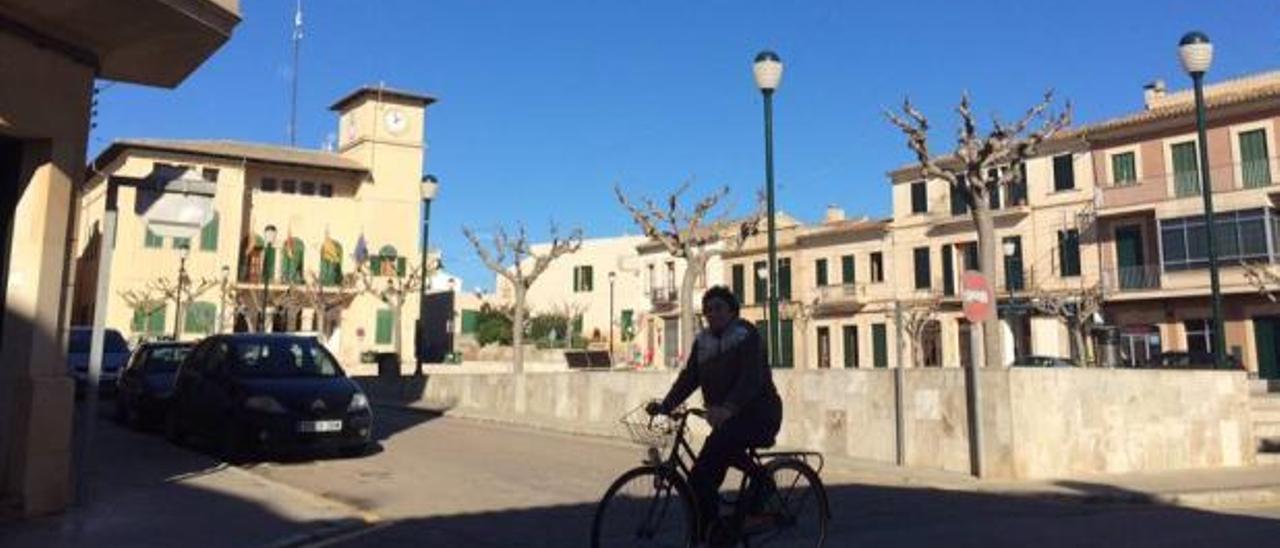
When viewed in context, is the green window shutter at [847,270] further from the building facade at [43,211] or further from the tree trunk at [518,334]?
the building facade at [43,211]

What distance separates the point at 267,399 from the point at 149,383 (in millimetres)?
A: 5426

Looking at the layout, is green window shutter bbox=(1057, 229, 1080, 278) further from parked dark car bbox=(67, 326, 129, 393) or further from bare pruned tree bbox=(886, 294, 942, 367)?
parked dark car bbox=(67, 326, 129, 393)

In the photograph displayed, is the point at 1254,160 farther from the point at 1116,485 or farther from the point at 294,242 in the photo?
the point at 294,242

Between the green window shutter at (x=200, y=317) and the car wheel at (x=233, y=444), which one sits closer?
the car wheel at (x=233, y=444)

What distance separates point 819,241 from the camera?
57.8 m

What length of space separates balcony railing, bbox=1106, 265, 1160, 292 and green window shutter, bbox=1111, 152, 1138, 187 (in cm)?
365

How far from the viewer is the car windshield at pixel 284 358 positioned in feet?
43.4

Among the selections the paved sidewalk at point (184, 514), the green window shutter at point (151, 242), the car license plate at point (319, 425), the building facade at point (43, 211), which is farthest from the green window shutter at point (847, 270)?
the building facade at point (43, 211)

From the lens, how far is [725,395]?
642 cm

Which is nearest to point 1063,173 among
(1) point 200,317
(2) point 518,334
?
(2) point 518,334

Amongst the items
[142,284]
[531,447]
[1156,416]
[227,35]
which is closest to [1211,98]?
[1156,416]

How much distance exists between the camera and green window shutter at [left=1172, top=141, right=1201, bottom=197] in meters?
42.7

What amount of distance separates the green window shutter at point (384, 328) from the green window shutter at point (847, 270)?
83.3 feet

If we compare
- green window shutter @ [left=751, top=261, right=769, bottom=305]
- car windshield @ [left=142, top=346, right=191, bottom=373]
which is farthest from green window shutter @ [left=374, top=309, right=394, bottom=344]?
car windshield @ [left=142, top=346, right=191, bottom=373]
